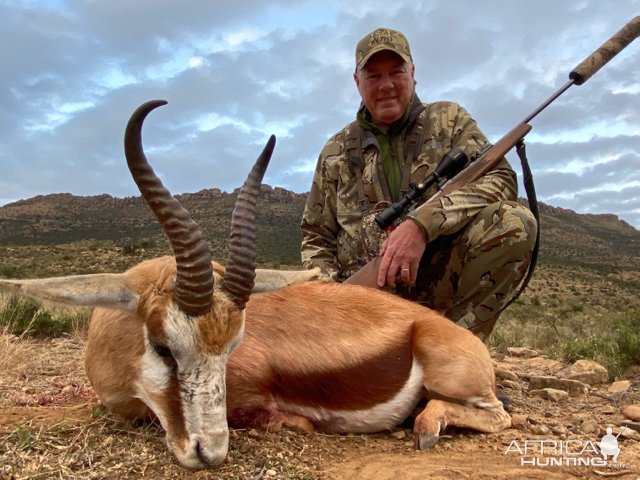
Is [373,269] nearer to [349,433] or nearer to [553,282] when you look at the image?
[349,433]

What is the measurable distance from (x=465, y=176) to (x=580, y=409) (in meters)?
2.31

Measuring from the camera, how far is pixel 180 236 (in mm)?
3170

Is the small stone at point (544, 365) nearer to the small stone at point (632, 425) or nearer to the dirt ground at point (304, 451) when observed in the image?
the dirt ground at point (304, 451)

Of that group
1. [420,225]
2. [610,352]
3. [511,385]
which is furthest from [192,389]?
[610,352]

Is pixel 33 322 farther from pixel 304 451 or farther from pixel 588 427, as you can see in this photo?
pixel 588 427

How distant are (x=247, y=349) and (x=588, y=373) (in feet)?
12.9

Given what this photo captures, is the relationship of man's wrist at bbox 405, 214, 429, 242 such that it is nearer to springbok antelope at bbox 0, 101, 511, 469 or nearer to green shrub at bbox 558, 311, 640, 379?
springbok antelope at bbox 0, 101, 511, 469

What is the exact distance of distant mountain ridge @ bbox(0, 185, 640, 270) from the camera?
51.1 meters

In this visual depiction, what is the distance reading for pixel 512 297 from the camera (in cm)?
570

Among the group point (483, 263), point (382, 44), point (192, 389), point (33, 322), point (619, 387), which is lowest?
point (619, 387)

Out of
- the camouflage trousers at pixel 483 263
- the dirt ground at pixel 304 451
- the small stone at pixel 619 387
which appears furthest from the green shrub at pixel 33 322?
the small stone at pixel 619 387

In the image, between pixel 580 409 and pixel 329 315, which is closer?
pixel 329 315

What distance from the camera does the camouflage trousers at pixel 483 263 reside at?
5395 mm

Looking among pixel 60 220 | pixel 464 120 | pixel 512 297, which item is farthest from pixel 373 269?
pixel 60 220
